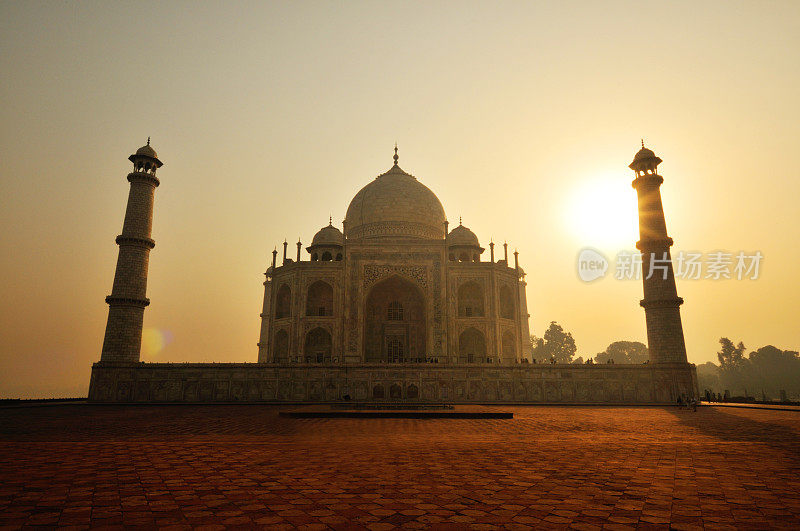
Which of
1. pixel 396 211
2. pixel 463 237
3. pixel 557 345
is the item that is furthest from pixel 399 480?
pixel 557 345

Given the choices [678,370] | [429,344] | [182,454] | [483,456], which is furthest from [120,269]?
[678,370]

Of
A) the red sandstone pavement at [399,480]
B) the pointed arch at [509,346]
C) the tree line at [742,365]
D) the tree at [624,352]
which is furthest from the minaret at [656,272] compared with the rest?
the tree at [624,352]

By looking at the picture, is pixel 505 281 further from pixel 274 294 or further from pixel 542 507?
pixel 542 507

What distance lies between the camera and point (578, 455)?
6977 millimetres

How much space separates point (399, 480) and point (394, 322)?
86.9ft

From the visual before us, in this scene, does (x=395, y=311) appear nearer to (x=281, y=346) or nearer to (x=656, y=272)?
(x=281, y=346)

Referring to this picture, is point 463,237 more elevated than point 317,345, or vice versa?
point 463,237

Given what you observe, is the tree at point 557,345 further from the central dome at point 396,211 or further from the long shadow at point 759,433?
the long shadow at point 759,433

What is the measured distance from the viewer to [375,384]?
76.4 feet

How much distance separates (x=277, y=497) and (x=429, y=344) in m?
24.8

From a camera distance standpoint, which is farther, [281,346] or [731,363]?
[731,363]

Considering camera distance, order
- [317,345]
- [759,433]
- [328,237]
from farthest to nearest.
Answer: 1. [328,237]
2. [317,345]
3. [759,433]

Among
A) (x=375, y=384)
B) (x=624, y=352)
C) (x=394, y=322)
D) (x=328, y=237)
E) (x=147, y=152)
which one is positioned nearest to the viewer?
(x=375, y=384)

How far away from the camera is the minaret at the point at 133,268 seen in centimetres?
2436
